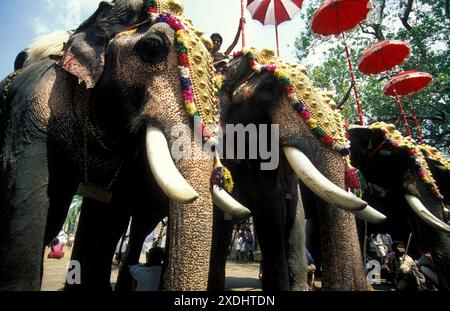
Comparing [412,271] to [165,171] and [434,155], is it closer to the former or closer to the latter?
[434,155]

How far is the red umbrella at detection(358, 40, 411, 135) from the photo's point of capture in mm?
7047

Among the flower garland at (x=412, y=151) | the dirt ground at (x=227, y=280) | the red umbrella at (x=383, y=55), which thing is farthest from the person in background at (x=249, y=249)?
the flower garland at (x=412, y=151)

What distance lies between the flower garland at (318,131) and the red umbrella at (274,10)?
11.0 feet

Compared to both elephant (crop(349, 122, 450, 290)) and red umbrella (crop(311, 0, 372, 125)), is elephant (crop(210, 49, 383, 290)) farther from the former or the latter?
red umbrella (crop(311, 0, 372, 125))

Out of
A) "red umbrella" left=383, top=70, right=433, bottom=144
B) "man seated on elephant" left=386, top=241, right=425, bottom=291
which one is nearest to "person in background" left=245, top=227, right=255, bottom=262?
"red umbrella" left=383, top=70, right=433, bottom=144

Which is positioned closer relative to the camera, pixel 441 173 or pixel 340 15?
pixel 441 173

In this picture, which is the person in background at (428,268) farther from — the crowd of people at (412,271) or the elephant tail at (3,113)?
the elephant tail at (3,113)

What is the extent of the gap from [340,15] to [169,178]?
526cm

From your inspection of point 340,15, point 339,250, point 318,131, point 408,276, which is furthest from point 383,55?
point 339,250

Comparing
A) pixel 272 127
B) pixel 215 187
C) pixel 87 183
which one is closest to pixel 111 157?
pixel 87 183

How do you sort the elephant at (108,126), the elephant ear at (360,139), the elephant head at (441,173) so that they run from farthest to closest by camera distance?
the elephant head at (441,173), the elephant ear at (360,139), the elephant at (108,126)

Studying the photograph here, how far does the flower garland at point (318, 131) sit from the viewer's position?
2.52 metres

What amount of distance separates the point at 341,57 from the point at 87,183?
14601 mm

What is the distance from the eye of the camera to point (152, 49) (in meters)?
2.08
